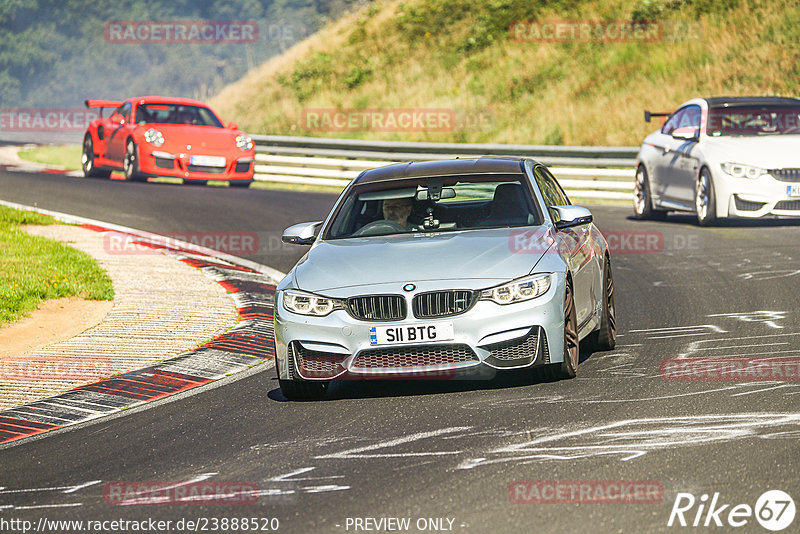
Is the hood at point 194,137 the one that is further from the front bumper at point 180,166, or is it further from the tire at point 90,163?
the tire at point 90,163

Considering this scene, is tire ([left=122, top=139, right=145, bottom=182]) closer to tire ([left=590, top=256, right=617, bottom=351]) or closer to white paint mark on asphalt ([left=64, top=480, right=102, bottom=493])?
tire ([left=590, top=256, right=617, bottom=351])

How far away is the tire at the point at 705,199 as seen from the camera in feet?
54.2

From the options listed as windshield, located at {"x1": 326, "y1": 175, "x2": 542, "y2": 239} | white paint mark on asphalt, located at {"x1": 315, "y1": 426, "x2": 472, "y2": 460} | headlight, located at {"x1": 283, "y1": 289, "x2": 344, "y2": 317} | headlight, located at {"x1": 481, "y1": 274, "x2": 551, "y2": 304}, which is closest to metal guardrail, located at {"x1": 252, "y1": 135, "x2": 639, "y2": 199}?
windshield, located at {"x1": 326, "y1": 175, "x2": 542, "y2": 239}

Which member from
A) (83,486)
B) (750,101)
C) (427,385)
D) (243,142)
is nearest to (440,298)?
(427,385)

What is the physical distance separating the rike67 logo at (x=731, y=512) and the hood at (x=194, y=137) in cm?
1881

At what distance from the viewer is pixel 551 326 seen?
7836mm

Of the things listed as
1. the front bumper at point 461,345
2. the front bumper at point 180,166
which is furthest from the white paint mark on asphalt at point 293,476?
the front bumper at point 180,166

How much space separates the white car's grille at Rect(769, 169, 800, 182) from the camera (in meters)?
15.9

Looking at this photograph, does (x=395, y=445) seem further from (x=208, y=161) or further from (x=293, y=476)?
(x=208, y=161)

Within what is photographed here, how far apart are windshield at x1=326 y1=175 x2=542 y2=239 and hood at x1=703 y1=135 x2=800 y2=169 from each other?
7.61m

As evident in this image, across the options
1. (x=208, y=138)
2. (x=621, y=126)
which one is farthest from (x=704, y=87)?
(x=208, y=138)

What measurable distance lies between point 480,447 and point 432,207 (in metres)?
2.97

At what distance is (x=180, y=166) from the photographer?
2328cm

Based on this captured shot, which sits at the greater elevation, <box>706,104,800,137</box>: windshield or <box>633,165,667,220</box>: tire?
<box>706,104,800,137</box>: windshield
